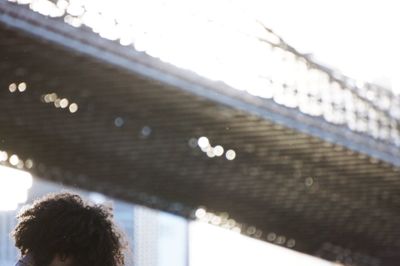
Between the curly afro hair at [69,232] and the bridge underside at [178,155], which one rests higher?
the bridge underside at [178,155]

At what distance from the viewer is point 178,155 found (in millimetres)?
13492

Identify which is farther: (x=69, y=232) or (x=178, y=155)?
(x=178, y=155)

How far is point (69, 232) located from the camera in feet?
6.50

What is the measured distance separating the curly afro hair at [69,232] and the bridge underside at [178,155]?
297 inches

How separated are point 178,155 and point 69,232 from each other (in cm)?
1151

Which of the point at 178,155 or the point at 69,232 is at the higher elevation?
the point at 178,155

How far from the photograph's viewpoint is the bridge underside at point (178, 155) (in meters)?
→ 10.8

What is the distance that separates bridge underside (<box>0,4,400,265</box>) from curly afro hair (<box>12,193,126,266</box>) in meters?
7.55

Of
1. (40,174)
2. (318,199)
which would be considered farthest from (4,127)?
(318,199)

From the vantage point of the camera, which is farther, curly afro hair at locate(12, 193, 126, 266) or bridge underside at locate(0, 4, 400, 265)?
bridge underside at locate(0, 4, 400, 265)

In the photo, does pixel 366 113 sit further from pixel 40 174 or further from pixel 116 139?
pixel 40 174

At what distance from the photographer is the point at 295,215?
1684 centimetres

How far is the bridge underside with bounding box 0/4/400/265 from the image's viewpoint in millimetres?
10773

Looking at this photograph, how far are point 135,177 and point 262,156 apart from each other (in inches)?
86.0
